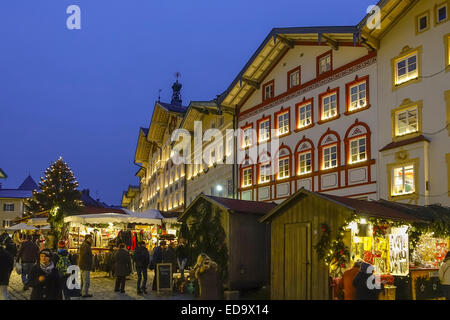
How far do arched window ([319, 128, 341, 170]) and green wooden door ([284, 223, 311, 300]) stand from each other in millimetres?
8866

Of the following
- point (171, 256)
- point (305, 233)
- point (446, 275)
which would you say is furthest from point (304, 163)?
point (446, 275)

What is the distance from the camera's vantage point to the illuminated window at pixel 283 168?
28375mm

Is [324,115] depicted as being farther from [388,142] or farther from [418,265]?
[418,265]

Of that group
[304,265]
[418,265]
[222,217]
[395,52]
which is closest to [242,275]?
[222,217]

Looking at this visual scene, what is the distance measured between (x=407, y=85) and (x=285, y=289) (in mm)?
10267

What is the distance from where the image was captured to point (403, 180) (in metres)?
21.6

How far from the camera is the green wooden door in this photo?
634 inches

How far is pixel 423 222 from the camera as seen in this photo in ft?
54.2

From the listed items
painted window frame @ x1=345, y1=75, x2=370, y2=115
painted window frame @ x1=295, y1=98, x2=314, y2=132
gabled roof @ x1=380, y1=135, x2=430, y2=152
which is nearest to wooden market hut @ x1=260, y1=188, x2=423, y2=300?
gabled roof @ x1=380, y1=135, x2=430, y2=152

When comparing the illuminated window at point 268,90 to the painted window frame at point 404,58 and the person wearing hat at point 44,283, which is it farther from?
the person wearing hat at point 44,283

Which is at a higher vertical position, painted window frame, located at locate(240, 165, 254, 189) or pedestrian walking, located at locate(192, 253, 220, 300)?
painted window frame, located at locate(240, 165, 254, 189)

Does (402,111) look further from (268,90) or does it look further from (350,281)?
(350,281)

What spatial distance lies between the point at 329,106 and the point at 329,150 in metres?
2.14

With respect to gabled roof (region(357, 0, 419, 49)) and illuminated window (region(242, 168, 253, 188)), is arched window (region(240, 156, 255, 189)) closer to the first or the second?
illuminated window (region(242, 168, 253, 188))
